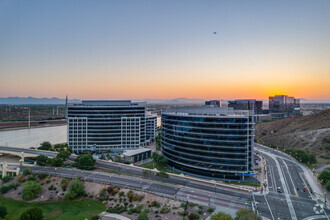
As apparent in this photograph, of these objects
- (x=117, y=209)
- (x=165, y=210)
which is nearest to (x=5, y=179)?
(x=117, y=209)

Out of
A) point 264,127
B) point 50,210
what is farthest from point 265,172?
point 264,127

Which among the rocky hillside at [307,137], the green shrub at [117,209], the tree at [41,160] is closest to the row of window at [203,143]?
the green shrub at [117,209]

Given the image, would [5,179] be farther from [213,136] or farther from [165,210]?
[213,136]

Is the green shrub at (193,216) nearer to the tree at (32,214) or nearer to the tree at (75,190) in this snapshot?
the tree at (75,190)

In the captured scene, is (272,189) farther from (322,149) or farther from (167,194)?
(322,149)

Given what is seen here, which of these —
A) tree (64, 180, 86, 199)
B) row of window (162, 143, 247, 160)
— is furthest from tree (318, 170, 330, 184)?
tree (64, 180, 86, 199)

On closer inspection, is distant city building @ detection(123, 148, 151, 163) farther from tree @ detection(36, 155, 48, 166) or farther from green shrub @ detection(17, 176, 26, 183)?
green shrub @ detection(17, 176, 26, 183)
